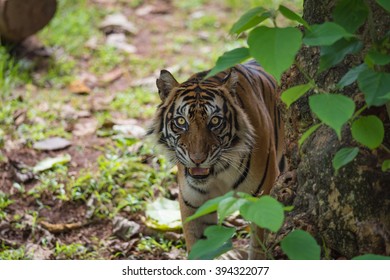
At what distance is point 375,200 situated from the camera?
3.03 meters

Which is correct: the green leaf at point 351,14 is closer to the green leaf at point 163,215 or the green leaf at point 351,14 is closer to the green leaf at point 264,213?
the green leaf at point 264,213

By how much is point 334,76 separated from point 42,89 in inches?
183

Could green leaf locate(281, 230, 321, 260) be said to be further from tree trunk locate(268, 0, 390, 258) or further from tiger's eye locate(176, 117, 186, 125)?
tiger's eye locate(176, 117, 186, 125)

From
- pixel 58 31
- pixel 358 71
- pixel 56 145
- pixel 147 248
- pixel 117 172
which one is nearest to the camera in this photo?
pixel 358 71

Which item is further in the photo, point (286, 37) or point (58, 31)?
point (58, 31)

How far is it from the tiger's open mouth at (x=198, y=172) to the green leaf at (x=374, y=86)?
75.5 inches

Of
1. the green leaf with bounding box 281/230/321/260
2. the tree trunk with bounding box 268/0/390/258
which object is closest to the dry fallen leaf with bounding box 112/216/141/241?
the tree trunk with bounding box 268/0/390/258

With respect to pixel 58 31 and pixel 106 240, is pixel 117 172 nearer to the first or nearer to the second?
pixel 106 240

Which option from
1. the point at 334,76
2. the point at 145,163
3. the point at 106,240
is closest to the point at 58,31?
the point at 145,163

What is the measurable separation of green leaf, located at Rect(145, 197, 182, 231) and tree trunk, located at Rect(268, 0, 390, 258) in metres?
1.74

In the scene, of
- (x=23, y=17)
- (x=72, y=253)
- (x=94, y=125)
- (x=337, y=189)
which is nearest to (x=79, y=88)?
A: (x=94, y=125)

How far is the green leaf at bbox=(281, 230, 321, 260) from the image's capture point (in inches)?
Answer: 90.3

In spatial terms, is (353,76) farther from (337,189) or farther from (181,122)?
(181,122)

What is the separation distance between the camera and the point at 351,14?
100 inches
